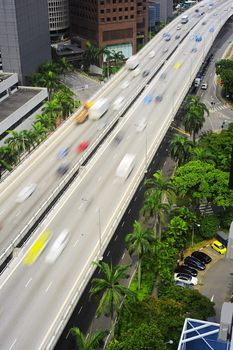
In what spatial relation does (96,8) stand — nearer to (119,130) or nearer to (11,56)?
(11,56)

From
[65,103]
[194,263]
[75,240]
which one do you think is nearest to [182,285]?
[194,263]

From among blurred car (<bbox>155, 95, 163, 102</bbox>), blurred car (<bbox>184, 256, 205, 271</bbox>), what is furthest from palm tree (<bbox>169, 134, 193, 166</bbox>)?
blurred car (<bbox>155, 95, 163, 102</bbox>)

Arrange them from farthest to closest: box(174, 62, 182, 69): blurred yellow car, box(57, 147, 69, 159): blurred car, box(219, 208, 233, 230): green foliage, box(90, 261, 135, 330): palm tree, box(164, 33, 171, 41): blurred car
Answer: box(164, 33, 171, 41): blurred car < box(174, 62, 182, 69): blurred yellow car < box(57, 147, 69, 159): blurred car < box(219, 208, 233, 230): green foliage < box(90, 261, 135, 330): palm tree

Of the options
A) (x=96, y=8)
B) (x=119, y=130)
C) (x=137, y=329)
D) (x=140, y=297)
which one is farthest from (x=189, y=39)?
(x=137, y=329)

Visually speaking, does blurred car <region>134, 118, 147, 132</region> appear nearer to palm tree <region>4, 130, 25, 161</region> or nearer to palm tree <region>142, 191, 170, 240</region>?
palm tree <region>4, 130, 25, 161</region>

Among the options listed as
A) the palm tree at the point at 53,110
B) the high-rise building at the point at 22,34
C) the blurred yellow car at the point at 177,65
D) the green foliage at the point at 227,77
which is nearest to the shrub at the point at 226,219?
the palm tree at the point at 53,110

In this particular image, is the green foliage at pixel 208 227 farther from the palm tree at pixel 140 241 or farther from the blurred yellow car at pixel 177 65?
the blurred yellow car at pixel 177 65
